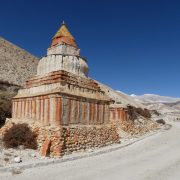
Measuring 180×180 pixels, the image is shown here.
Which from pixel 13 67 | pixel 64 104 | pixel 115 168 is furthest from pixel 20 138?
pixel 13 67

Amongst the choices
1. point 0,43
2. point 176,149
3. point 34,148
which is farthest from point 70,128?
point 0,43

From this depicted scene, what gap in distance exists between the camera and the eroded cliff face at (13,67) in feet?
126

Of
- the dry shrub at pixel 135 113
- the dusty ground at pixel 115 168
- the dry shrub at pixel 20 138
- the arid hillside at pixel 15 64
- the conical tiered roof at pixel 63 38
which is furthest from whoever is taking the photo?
the arid hillside at pixel 15 64

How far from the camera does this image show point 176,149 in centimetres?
1600

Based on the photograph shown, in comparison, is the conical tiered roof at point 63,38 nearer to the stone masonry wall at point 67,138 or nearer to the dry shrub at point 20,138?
the stone masonry wall at point 67,138

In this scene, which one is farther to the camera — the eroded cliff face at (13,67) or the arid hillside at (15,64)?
the arid hillside at (15,64)

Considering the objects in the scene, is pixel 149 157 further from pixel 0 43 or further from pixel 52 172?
pixel 0 43

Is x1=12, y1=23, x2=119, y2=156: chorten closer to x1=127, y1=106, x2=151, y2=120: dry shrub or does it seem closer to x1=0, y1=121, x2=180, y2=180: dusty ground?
x1=0, y1=121, x2=180, y2=180: dusty ground

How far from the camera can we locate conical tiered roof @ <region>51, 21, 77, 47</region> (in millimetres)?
16770

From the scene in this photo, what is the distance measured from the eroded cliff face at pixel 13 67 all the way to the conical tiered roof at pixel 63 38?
2004 centimetres

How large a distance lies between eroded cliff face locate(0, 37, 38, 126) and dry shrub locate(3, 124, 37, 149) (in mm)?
22886

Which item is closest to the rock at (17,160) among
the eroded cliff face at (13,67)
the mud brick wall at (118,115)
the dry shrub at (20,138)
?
the dry shrub at (20,138)

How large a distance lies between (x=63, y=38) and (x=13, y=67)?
1300 inches

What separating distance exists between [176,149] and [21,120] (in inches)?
389
